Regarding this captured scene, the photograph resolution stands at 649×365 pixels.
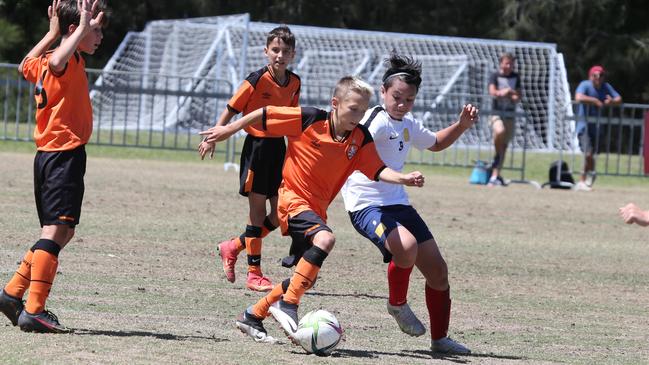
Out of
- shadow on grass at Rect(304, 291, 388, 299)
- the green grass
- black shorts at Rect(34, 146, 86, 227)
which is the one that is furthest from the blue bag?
black shorts at Rect(34, 146, 86, 227)

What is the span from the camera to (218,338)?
21.5 feet

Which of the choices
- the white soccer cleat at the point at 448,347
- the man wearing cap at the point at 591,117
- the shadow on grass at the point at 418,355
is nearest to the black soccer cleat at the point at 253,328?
the shadow on grass at the point at 418,355

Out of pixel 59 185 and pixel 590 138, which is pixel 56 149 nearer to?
pixel 59 185

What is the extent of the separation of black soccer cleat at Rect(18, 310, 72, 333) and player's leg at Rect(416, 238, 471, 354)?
1.96 meters

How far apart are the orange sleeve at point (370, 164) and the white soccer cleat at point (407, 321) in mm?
740

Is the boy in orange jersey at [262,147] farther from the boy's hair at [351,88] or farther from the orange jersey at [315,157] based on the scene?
the boy's hair at [351,88]

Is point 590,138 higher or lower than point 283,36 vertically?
lower

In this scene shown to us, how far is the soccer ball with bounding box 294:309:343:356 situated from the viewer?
6211 millimetres

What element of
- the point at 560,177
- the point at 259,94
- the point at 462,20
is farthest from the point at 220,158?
the point at 462,20

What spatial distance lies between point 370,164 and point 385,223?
36 centimetres

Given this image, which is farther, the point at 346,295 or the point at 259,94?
the point at 259,94

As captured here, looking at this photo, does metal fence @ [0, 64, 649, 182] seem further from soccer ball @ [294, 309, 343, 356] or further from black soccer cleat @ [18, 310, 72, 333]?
soccer ball @ [294, 309, 343, 356]

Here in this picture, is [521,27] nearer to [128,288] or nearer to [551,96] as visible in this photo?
[551,96]

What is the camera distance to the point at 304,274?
255 inches
